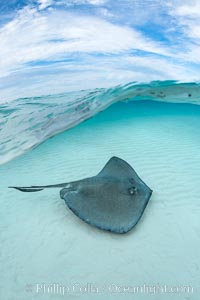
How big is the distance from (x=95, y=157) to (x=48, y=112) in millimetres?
4201

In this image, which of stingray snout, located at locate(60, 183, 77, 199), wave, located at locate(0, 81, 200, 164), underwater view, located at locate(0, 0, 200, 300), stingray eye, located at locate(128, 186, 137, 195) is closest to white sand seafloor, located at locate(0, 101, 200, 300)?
underwater view, located at locate(0, 0, 200, 300)

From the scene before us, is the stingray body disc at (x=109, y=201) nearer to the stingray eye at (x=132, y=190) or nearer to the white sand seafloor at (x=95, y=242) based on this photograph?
the stingray eye at (x=132, y=190)

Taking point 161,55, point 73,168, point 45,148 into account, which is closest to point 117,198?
point 73,168

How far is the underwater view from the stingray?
0.07ft

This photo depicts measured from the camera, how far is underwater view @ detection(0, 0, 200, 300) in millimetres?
3627

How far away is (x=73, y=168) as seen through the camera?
25.6 feet

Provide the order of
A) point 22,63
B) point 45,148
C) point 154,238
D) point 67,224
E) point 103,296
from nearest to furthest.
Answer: point 103,296 → point 154,238 → point 67,224 → point 45,148 → point 22,63

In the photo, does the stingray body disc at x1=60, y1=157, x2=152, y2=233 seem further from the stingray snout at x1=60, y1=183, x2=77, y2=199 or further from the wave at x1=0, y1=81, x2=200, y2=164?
the wave at x1=0, y1=81, x2=200, y2=164

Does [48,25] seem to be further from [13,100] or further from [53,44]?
[13,100]

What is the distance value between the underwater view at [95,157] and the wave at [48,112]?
59 mm

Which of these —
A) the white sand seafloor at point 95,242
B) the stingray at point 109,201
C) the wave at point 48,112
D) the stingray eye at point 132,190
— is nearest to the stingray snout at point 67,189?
the stingray at point 109,201

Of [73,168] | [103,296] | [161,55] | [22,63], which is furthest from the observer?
[161,55]

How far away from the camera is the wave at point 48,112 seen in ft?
34.1

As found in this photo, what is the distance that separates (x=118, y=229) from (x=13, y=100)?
9.87 meters
